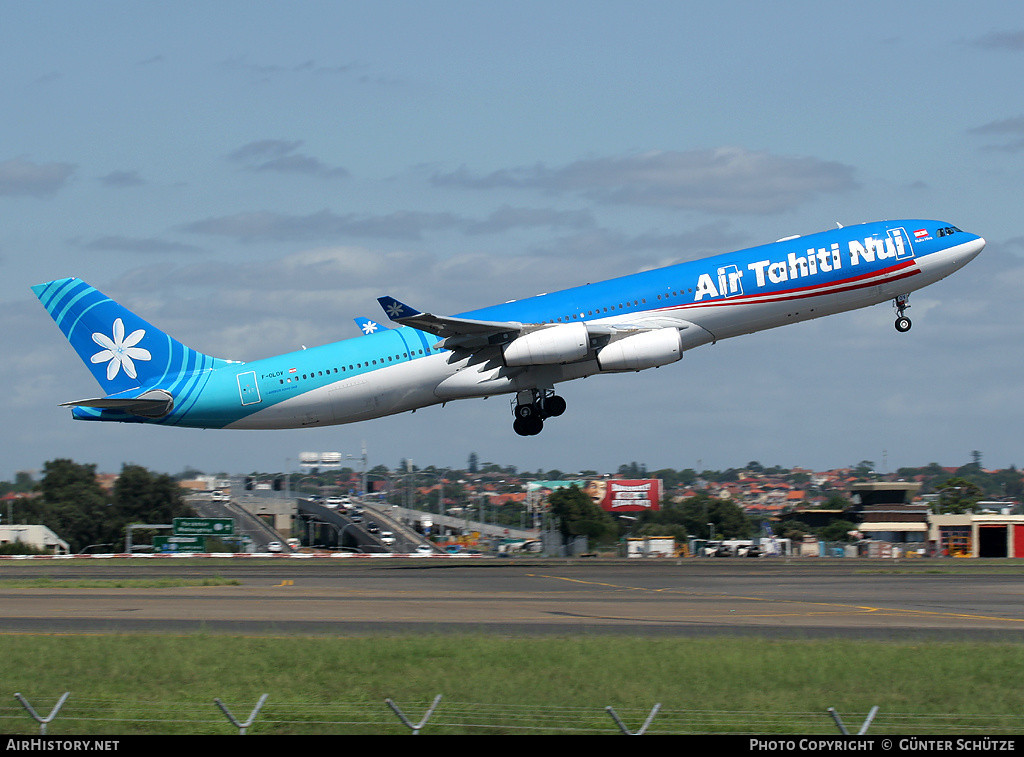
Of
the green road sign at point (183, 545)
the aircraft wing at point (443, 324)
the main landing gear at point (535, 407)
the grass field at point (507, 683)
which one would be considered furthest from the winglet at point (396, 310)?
the green road sign at point (183, 545)

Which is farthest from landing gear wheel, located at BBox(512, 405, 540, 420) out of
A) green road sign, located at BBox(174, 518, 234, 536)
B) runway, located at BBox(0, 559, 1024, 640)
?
green road sign, located at BBox(174, 518, 234, 536)

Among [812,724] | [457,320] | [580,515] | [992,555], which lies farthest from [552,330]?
[992,555]

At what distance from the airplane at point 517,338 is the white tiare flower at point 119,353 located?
42mm

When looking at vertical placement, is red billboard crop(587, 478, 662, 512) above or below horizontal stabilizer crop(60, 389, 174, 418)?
below

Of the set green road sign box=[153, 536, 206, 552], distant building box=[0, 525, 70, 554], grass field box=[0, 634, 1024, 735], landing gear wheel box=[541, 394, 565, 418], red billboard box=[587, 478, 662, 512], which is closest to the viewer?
grass field box=[0, 634, 1024, 735]

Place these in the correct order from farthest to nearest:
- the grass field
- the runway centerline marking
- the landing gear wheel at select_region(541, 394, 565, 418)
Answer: the landing gear wheel at select_region(541, 394, 565, 418) → the runway centerline marking → the grass field

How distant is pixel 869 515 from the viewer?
4557 inches

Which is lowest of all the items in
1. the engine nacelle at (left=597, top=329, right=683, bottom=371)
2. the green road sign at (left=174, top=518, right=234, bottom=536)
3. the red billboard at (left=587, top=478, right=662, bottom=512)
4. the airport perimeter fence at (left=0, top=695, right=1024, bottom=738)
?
the airport perimeter fence at (left=0, top=695, right=1024, bottom=738)

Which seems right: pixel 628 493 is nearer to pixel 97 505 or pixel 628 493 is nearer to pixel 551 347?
pixel 97 505

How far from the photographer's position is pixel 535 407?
48.0 m

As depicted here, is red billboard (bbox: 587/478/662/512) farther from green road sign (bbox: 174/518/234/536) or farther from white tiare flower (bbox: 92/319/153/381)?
white tiare flower (bbox: 92/319/153/381)

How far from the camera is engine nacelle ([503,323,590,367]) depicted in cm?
4378

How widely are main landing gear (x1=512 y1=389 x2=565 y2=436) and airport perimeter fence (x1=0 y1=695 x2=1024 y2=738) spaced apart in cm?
3030

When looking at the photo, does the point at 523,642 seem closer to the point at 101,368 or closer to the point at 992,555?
the point at 101,368
